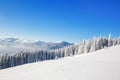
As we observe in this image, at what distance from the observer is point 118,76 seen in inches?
792

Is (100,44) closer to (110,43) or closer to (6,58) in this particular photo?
(110,43)

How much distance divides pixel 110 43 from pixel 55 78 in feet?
295

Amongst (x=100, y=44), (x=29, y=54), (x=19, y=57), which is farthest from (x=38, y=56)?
(x=100, y=44)

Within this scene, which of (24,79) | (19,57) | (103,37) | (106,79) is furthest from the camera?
(19,57)

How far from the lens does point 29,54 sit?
413 ft

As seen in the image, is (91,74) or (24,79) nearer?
(91,74)

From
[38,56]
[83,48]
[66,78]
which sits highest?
[66,78]

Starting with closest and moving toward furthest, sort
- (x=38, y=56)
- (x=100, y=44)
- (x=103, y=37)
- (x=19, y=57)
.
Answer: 1. (x=100, y=44)
2. (x=103, y=37)
3. (x=19, y=57)
4. (x=38, y=56)

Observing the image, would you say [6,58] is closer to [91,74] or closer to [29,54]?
[29,54]

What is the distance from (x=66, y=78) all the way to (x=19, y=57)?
10069 centimetres

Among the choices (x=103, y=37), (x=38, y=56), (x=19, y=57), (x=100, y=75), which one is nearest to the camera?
(x=100, y=75)

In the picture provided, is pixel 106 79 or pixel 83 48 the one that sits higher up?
pixel 106 79

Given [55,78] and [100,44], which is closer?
[55,78]

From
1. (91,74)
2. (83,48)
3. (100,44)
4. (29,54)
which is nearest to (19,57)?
(29,54)
